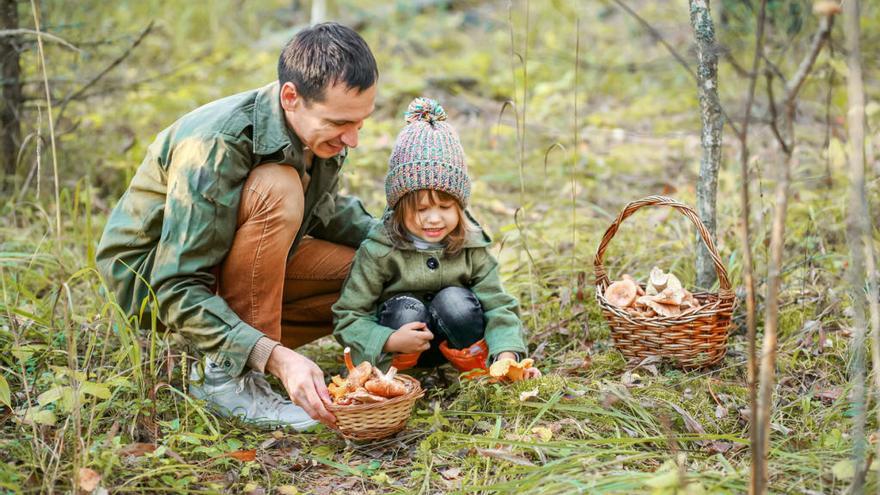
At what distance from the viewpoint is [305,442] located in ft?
8.05

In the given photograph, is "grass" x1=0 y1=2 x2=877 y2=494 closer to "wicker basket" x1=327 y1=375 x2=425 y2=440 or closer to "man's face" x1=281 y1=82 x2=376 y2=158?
"wicker basket" x1=327 y1=375 x2=425 y2=440

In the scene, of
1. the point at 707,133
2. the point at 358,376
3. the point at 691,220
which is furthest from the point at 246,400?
the point at 707,133

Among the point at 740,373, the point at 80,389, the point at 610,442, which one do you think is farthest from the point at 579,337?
the point at 80,389

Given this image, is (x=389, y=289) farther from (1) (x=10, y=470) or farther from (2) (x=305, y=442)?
(1) (x=10, y=470)

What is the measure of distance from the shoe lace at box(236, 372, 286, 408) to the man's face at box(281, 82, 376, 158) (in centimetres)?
74

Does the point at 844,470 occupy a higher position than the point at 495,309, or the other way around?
the point at 495,309

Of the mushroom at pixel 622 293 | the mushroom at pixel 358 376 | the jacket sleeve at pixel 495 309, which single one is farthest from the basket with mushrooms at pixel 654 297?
the mushroom at pixel 358 376

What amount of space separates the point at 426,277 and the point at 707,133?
1.12 m

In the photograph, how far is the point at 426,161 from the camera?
8.61 ft

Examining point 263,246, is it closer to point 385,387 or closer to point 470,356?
point 385,387

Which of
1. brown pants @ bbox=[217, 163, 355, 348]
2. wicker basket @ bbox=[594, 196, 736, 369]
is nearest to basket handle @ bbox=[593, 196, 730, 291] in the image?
wicker basket @ bbox=[594, 196, 736, 369]

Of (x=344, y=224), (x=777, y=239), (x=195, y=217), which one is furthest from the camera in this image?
(x=344, y=224)

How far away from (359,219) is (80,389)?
4.19ft

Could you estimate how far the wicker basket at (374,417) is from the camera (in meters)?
2.24
